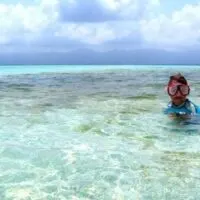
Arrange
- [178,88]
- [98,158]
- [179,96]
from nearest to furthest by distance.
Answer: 1. [98,158]
2. [178,88]
3. [179,96]

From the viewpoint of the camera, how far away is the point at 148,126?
9805 millimetres

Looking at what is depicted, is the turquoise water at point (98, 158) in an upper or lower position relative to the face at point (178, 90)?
lower

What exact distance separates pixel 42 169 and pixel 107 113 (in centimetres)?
656

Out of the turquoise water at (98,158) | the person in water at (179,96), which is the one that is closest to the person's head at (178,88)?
the person in water at (179,96)

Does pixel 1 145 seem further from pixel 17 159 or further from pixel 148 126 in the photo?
pixel 148 126

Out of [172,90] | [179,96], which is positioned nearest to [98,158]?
[172,90]

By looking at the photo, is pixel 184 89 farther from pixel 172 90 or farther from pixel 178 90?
pixel 172 90

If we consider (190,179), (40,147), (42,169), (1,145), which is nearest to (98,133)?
(40,147)

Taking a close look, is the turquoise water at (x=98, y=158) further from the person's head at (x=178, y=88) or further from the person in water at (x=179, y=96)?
the person's head at (x=178, y=88)

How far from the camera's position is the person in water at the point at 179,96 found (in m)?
10.7

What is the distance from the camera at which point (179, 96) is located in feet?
35.3

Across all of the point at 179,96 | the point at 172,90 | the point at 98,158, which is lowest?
the point at 98,158

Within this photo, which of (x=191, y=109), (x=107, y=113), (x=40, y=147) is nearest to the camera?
(x=40, y=147)

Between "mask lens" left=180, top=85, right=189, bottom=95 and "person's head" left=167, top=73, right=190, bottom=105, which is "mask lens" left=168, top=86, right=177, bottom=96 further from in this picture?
"mask lens" left=180, top=85, right=189, bottom=95
